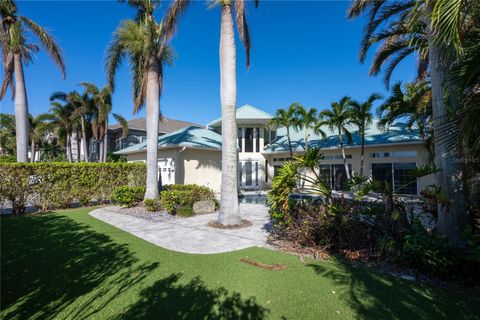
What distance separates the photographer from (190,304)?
162 inches

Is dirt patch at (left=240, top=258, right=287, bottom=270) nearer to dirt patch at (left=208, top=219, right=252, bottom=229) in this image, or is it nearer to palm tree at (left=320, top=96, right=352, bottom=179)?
dirt patch at (left=208, top=219, right=252, bottom=229)

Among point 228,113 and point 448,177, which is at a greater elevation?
point 228,113

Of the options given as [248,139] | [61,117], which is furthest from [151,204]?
[61,117]

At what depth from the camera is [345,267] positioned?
18.9 feet

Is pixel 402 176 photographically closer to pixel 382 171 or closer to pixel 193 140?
pixel 382 171

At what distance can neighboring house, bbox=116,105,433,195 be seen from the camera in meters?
17.8

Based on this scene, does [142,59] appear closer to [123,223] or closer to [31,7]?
[31,7]

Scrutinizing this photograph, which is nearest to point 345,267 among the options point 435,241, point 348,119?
point 435,241

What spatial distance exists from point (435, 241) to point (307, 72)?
56.8ft

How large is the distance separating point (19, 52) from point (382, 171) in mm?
25880

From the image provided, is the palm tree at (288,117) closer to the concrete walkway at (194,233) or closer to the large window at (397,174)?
the large window at (397,174)

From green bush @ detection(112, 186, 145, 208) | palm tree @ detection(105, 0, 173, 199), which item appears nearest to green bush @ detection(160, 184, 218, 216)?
palm tree @ detection(105, 0, 173, 199)

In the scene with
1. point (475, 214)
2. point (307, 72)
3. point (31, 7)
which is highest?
point (31, 7)

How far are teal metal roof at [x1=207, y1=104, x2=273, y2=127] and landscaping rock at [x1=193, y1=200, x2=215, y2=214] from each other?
12192 mm
